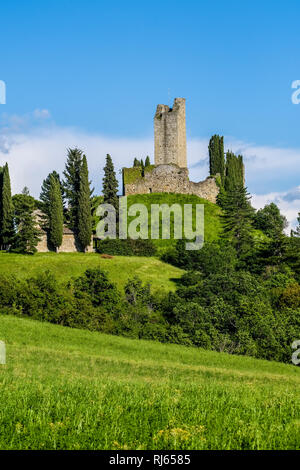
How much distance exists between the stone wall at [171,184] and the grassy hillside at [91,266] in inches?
943

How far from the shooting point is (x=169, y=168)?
87.7 metres

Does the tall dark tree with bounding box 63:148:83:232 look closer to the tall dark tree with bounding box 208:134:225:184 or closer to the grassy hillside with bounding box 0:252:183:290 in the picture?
the grassy hillside with bounding box 0:252:183:290

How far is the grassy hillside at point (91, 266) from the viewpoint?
57.1 m

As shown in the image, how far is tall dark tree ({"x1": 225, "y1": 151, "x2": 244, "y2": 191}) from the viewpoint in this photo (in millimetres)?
90500

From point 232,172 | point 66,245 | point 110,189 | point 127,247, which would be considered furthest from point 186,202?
point 66,245

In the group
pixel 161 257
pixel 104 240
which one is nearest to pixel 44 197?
pixel 104 240

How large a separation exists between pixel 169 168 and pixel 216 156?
463 inches

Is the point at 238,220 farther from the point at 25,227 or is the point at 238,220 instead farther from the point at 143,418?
the point at 143,418

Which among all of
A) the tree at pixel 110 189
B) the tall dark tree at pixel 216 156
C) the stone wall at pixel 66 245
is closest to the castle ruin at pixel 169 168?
the tall dark tree at pixel 216 156

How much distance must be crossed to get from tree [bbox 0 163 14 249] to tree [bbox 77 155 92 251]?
29.0 ft

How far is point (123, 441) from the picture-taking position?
7.24 meters
